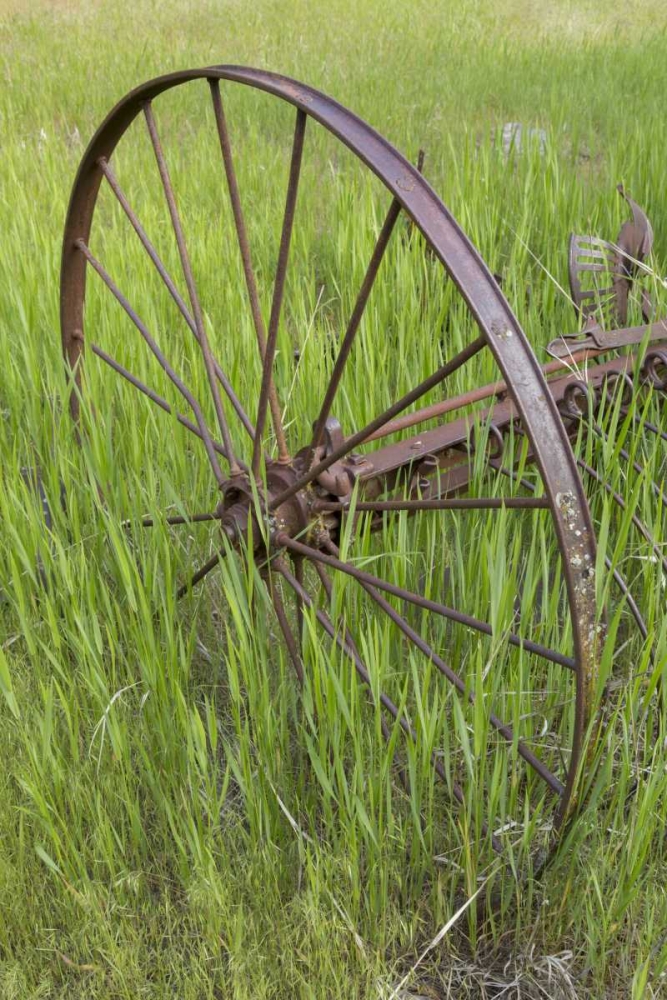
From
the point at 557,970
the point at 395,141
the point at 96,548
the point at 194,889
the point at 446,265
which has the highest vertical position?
the point at 395,141

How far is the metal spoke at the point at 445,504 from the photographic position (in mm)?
1104

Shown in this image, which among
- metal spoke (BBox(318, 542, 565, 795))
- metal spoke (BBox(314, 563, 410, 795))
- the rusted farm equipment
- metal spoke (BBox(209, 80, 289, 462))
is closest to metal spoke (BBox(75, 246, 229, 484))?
the rusted farm equipment

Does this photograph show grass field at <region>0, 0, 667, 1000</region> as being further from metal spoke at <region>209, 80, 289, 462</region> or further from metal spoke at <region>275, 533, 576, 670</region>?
metal spoke at <region>209, 80, 289, 462</region>

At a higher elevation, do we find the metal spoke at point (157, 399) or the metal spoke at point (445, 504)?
the metal spoke at point (157, 399)

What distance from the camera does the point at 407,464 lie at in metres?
1.48

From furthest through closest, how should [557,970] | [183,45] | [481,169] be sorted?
[183,45] → [481,169] → [557,970]

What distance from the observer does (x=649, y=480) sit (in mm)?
1511

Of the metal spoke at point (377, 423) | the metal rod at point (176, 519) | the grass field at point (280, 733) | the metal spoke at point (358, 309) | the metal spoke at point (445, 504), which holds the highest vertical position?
the metal spoke at point (358, 309)

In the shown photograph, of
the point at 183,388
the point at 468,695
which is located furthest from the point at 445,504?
the point at 183,388

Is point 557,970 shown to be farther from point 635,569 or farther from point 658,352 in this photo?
point 658,352

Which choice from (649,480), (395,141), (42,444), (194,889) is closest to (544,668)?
(649,480)

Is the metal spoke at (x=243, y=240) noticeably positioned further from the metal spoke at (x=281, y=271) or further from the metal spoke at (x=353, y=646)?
the metal spoke at (x=353, y=646)

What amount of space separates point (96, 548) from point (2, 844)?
477mm

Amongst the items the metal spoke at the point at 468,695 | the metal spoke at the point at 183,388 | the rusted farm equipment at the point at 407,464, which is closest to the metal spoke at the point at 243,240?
the rusted farm equipment at the point at 407,464
